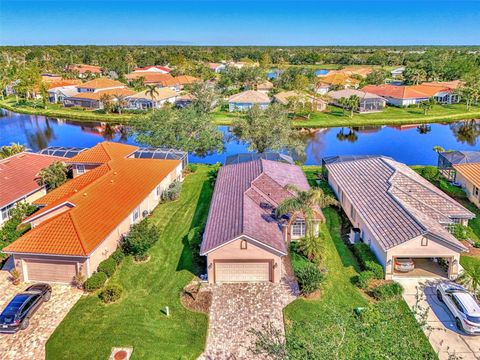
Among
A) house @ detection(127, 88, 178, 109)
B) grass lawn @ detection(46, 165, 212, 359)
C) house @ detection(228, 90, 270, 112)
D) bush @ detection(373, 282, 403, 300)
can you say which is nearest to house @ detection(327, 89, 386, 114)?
house @ detection(228, 90, 270, 112)

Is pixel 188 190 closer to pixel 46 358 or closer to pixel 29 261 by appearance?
pixel 29 261

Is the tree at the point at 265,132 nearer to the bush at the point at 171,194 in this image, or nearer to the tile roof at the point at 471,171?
the bush at the point at 171,194

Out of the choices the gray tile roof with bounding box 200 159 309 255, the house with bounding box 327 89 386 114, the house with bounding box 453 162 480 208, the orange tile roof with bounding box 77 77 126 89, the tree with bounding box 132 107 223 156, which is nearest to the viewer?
the gray tile roof with bounding box 200 159 309 255

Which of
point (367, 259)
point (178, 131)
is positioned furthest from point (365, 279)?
point (178, 131)

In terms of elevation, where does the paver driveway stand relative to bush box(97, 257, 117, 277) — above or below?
below

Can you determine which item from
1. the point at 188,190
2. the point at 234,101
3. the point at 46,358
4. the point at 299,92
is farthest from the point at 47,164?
the point at 299,92

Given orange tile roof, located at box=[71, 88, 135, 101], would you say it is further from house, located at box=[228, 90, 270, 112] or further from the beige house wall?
the beige house wall

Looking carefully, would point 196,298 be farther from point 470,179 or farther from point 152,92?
point 152,92
